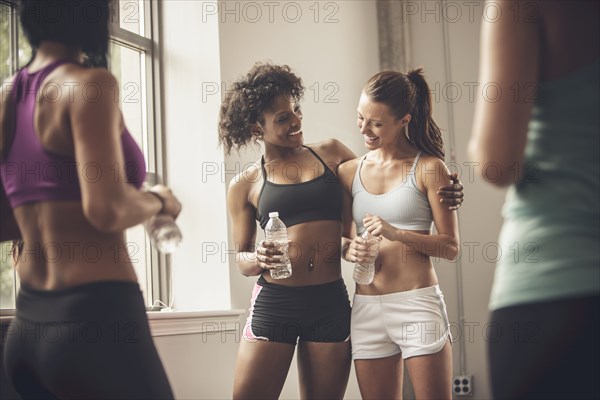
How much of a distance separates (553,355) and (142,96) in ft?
A: 9.69

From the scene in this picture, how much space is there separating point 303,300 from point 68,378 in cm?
138

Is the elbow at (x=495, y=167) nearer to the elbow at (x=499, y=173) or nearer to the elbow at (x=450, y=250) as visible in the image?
the elbow at (x=499, y=173)

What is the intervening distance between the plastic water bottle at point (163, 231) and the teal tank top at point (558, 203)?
580 mm

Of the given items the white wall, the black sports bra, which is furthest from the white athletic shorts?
the white wall

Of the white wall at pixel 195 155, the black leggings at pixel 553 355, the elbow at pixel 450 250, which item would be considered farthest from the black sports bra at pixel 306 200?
the black leggings at pixel 553 355

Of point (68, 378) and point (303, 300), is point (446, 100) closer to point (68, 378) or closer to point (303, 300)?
point (303, 300)

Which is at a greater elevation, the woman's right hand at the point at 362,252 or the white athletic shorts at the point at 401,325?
the woman's right hand at the point at 362,252

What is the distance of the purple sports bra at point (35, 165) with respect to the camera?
1152 mm

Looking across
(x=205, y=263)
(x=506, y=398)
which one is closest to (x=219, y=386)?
(x=205, y=263)

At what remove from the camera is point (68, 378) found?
1088 mm

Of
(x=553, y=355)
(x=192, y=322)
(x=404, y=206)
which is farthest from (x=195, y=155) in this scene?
(x=553, y=355)

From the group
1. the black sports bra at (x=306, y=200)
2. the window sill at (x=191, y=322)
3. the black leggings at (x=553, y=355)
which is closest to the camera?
the black leggings at (x=553, y=355)

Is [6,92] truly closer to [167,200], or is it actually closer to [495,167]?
[167,200]

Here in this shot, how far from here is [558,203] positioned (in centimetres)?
84
